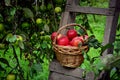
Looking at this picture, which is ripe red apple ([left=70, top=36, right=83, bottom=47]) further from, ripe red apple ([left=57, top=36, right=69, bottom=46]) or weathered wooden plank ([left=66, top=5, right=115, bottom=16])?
weathered wooden plank ([left=66, top=5, right=115, bottom=16])

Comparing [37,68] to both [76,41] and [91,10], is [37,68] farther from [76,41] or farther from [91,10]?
[91,10]

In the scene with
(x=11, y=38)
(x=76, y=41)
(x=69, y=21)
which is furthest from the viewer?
(x=69, y=21)

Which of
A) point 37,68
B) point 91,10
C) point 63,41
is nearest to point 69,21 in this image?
point 91,10

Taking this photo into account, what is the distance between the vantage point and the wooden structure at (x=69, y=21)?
2.01 meters

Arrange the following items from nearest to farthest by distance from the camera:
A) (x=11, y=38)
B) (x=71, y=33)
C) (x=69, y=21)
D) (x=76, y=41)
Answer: (x=11, y=38), (x=76, y=41), (x=71, y=33), (x=69, y=21)

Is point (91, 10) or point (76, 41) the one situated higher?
point (91, 10)

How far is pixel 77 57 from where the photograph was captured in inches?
78.5

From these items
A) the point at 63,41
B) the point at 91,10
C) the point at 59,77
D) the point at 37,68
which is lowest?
the point at 59,77

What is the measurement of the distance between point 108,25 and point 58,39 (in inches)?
12.5

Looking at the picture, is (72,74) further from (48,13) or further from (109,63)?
(109,63)

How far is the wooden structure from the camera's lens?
2015 mm

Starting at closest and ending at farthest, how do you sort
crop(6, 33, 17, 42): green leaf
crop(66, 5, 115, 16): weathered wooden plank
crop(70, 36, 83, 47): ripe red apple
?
1. crop(6, 33, 17, 42): green leaf
2. crop(70, 36, 83, 47): ripe red apple
3. crop(66, 5, 115, 16): weathered wooden plank

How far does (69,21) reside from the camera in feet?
7.41

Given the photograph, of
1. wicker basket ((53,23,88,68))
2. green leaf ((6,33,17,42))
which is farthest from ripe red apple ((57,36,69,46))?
green leaf ((6,33,17,42))
